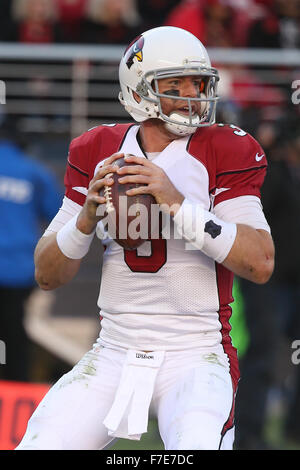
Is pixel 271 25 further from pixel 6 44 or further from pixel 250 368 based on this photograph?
pixel 250 368

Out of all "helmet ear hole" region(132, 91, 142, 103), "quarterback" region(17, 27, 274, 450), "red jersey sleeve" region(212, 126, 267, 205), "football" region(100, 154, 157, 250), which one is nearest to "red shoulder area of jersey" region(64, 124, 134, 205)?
"quarterback" region(17, 27, 274, 450)

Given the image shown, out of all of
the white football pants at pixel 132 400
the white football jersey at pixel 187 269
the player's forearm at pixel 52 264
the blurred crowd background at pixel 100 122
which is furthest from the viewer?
the blurred crowd background at pixel 100 122

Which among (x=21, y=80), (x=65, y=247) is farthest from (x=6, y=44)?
(x=65, y=247)

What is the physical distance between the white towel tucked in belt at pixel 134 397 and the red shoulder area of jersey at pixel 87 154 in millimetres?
621

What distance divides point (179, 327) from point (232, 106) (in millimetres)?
4010

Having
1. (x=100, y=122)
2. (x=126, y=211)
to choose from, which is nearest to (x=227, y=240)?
(x=126, y=211)

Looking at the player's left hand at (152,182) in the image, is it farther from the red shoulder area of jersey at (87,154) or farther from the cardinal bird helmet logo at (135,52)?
the cardinal bird helmet logo at (135,52)

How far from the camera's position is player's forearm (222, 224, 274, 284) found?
2988 millimetres

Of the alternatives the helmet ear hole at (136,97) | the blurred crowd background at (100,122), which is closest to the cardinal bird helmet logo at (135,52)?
the helmet ear hole at (136,97)

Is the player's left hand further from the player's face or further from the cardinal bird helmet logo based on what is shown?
the cardinal bird helmet logo

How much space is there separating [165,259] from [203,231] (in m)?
0.22

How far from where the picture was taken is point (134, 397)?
302 centimetres

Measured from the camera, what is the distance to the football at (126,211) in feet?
9.75

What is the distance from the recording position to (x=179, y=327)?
10.1ft
